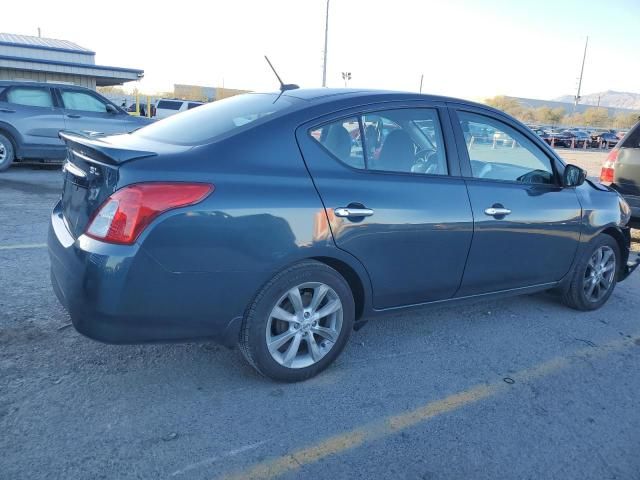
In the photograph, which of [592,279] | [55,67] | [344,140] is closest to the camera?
[344,140]

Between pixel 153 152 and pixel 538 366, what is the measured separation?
280 cm

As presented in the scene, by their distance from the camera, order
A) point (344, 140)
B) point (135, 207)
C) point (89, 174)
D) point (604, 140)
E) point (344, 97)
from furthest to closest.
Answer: point (604, 140) → point (344, 97) → point (344, 140) → point (89, 174) → point (135, 207)

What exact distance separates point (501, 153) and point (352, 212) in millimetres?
1686

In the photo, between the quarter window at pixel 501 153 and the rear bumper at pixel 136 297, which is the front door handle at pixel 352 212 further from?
the quarter window at pixel 501 153

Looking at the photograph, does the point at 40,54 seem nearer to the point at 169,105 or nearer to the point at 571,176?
the point at 169,105

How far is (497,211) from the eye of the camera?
3.72 m

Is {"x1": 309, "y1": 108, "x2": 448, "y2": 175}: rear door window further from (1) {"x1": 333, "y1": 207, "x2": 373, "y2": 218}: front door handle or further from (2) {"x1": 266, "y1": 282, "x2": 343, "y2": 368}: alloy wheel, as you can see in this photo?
(2) {"x1": 266, "y1": 282, "x2": 343, "y2": 368}: alloy wheel

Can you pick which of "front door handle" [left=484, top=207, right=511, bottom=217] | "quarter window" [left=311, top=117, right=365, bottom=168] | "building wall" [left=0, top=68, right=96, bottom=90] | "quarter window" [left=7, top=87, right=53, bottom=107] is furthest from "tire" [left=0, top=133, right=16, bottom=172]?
"building wall" [left=0, top=68, right=96, bottom=90]

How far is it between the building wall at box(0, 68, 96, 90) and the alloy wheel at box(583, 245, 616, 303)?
2057 cm

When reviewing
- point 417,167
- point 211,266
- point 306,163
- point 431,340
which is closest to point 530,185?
point 417,167

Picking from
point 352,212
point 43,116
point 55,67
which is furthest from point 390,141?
point 55,67

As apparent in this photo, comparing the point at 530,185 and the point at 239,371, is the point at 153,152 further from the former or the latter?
the point at 530,185

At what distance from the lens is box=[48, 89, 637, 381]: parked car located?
257cm

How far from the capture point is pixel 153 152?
269cm
